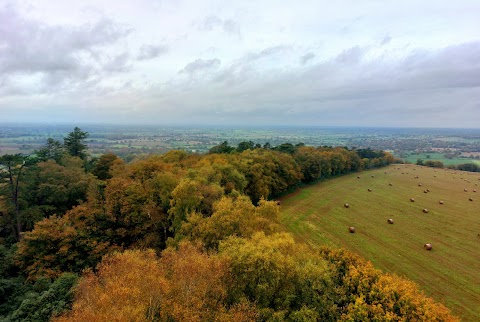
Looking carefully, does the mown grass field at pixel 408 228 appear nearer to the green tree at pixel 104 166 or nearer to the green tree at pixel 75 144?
the green tree at pixel 104 166

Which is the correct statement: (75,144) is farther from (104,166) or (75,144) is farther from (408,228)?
(408,228)

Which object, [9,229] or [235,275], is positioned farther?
[9,229]

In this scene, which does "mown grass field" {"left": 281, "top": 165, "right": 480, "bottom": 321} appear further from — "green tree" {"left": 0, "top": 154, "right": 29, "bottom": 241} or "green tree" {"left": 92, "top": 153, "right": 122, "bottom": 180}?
"green tree" {"left": 0, "top": 154, "right": 29, "bottom": 241}

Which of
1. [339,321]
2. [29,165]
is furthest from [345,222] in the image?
[29,165]

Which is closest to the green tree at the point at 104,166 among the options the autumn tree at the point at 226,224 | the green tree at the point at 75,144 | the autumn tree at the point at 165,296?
the green tree at the point at 75,144

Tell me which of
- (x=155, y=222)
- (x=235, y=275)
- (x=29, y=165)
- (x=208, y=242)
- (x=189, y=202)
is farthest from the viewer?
(x=29, y=165)

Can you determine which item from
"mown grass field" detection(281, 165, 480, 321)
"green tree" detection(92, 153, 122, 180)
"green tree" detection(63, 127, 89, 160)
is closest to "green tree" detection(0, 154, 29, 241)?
"green tree" detection(92, 153, 122, 180)

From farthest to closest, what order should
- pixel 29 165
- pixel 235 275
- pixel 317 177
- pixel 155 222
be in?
pixel 317 177
pixel 29 165
pixel 155 222
pixel 235 275

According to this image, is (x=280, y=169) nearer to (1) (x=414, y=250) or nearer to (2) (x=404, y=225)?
(2) (x=404, y=225)
